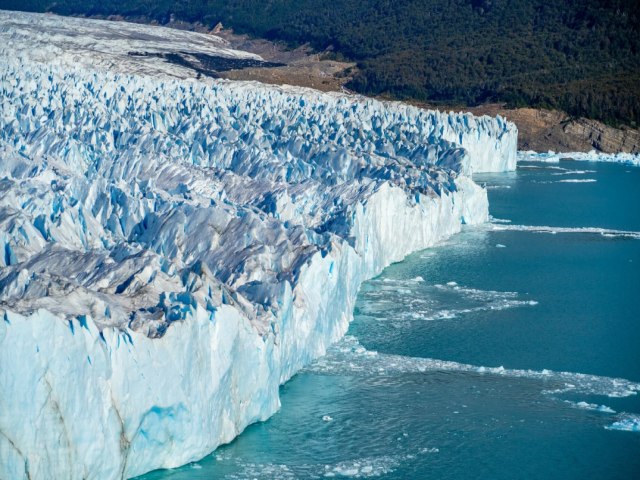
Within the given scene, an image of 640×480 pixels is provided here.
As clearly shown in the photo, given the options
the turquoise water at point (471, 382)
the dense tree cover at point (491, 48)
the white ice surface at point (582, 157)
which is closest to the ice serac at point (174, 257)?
the turquoise water at point (471, 382)

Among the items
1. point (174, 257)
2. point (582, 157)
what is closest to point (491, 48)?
point (582, 157)

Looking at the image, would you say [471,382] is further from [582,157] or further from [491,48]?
[491,48]

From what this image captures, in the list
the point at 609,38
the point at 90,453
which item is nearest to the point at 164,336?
the point at 90,453

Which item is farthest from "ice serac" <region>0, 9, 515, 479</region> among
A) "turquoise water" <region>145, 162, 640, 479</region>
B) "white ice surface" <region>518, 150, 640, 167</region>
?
"white ice surface" <region>518, 150, 640, 167</region>

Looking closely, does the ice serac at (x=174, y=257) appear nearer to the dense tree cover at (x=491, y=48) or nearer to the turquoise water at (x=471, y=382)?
the turquoise water at (x=471, y=382)

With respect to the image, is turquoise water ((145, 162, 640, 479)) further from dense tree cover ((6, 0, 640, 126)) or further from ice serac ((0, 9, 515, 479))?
dense tree cover ((6, 0, 640, 126))
